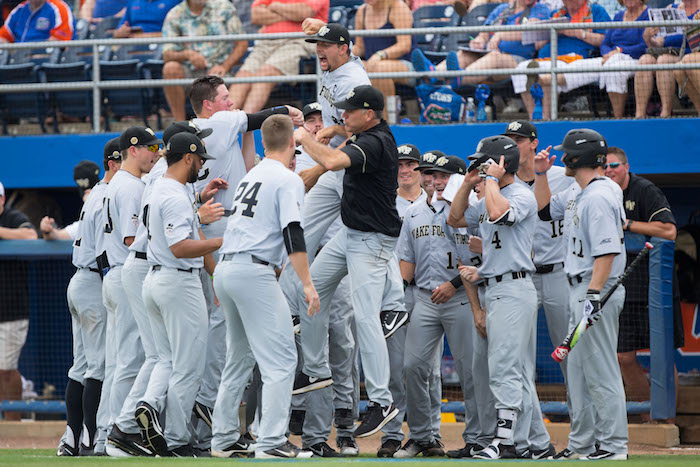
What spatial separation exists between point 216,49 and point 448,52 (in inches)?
106

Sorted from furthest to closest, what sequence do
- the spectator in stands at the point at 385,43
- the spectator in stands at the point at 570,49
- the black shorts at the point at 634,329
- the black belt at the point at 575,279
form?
the spectator in stands at the point at 385,43 < the spectator in stands at the point at 570,49 < the black shorts at the point at 634,329 < the black belt at the point at 575,279

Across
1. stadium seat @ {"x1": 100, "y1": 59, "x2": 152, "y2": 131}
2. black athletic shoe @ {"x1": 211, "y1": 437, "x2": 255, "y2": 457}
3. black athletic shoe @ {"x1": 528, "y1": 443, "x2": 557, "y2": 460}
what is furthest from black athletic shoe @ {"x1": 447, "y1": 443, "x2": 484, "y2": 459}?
stadium seat @ {"x1": 100, "y1": 59, "x2": 152, "y2": 131}

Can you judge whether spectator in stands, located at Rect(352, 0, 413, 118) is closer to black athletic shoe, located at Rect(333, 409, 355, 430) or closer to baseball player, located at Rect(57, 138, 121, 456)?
baseball player, located at Rect(57, 138, 121, 456)

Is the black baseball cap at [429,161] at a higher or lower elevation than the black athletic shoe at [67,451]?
higher

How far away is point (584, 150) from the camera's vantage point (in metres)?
6.81

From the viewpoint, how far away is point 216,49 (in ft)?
36.7

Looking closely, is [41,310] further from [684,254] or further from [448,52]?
[684,254]

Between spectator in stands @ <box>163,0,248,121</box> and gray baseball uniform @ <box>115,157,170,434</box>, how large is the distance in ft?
12.7

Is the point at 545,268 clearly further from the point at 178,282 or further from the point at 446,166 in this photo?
the point at 178,282

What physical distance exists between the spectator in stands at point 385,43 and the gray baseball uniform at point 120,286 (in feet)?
12.0

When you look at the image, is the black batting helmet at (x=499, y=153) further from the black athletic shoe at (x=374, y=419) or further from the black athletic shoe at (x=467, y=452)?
the black athletic shoe at (x=467, y=452)

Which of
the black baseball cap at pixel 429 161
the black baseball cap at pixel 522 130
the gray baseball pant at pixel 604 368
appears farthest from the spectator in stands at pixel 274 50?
the gray baseball pant at pixel 604 368

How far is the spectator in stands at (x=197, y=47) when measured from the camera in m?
11.0

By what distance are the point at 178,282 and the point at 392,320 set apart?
1.60 meters
